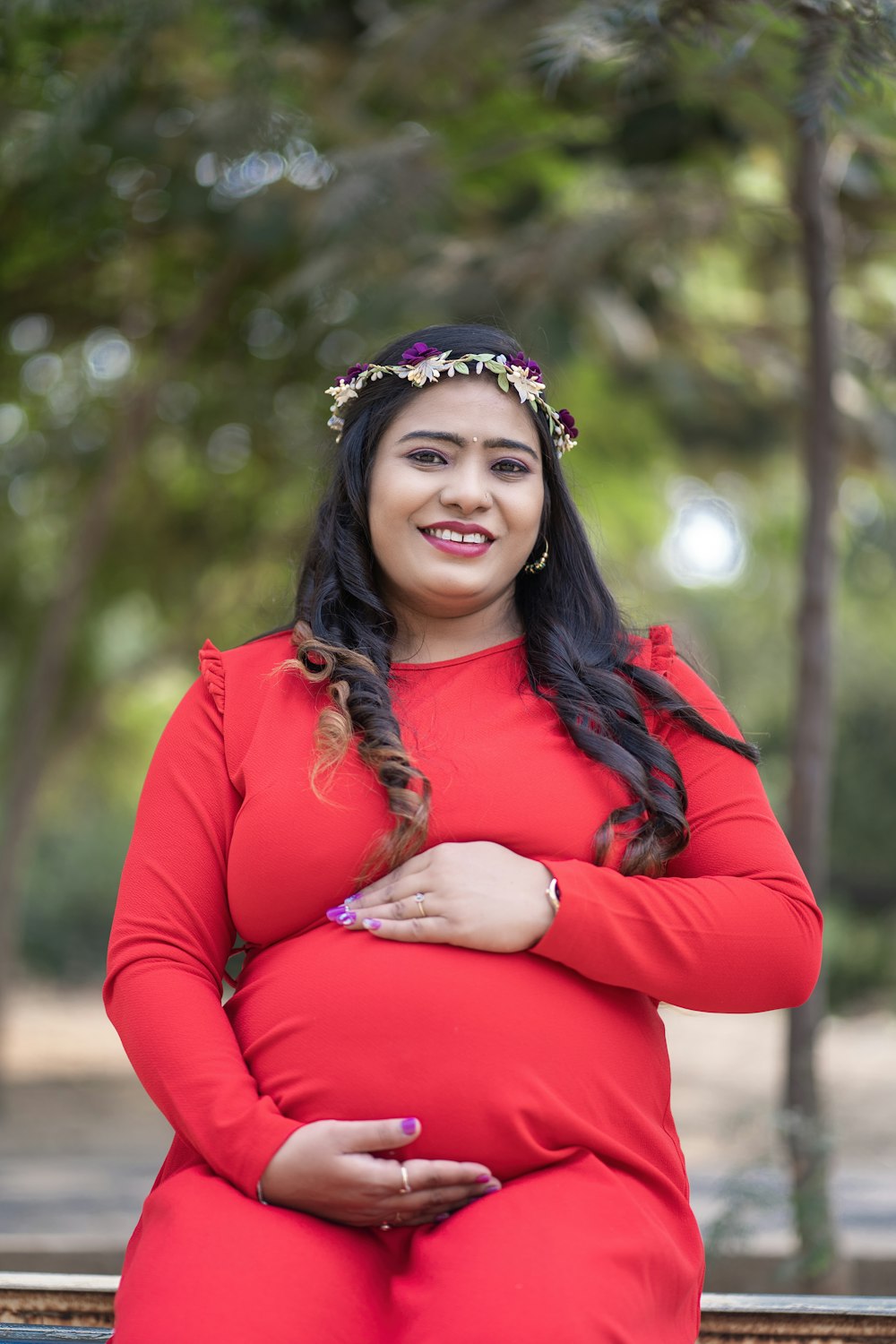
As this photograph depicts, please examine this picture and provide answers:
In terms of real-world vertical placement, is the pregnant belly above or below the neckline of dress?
below

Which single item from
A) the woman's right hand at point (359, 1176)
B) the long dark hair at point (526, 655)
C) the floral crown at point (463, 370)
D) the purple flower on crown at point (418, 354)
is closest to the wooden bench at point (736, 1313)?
the woman's right hand at point (359, 1176)

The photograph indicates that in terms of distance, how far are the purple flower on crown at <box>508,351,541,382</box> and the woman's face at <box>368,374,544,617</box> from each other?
52 mm

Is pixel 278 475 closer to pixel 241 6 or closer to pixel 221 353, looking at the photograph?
pixel 221 353

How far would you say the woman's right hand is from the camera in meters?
1.71

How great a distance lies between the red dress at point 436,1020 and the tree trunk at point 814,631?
165cm

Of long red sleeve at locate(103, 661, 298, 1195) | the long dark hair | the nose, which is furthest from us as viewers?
the nose

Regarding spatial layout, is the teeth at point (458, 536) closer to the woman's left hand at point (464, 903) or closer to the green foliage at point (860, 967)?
the woman's left hand at point (464, 903)

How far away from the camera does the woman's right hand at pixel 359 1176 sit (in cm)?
171

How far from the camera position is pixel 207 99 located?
205 inches

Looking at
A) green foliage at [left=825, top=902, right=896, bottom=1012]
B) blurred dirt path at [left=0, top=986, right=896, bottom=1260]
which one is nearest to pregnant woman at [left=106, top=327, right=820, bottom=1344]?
blurred dirt path at [left=0, top=986, right=896, bottom=1260]

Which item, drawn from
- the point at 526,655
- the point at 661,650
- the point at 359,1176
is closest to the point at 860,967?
the point at 661,650

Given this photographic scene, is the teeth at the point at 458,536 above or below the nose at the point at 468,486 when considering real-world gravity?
below

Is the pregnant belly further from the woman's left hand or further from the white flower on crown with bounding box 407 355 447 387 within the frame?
the white flower on crown with bounding box 407 355 447 387

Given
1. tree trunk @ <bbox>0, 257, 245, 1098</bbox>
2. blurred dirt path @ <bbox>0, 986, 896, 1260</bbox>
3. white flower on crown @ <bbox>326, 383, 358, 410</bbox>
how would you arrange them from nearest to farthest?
white flower on crown @ <bbox>326, 383, 358, 410</bbox> → blurred dirt path @ <bbox>0, 986, 896, 1260</bbox> → tree trunk @ <bbox>0, 257, 245, 1098</bbox>
